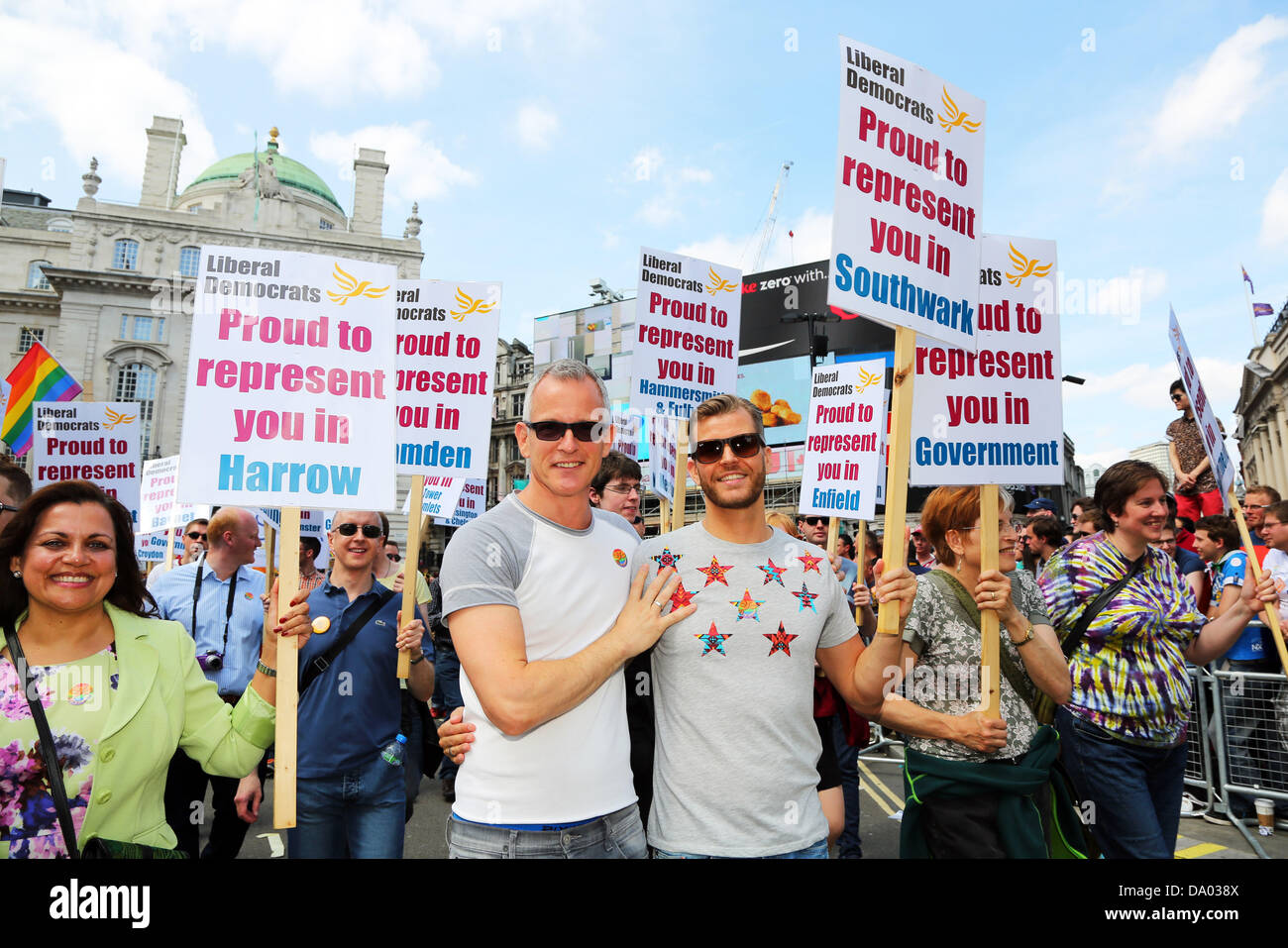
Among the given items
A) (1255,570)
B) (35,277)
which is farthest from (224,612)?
(35,277)

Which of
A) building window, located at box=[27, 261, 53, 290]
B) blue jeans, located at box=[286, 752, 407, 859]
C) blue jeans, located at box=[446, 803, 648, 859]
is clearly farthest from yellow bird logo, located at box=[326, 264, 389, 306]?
building window, located at box=[27, 261, 53, 290]

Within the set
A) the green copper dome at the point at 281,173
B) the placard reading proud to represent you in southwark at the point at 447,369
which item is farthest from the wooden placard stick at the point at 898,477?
the green copper dome at the point at 281,173

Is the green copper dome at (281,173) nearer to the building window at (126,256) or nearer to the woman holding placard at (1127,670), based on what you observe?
the building window at (126,256)

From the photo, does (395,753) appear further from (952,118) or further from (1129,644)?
(952,118)

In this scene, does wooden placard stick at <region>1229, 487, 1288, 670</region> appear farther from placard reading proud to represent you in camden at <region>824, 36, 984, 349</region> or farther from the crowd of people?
placard reading proud to represent you in camden at <region>824, 36, 984, 349</region>

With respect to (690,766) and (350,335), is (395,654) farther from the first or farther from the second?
(690,766)

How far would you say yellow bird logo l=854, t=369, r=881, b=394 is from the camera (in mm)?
6762

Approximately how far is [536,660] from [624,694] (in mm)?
381

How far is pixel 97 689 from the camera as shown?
255 centimetres

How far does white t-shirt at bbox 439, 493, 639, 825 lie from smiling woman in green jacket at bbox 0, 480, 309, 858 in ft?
2.56

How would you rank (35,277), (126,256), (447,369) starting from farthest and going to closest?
(35,277) < (126,256) < (447,369)

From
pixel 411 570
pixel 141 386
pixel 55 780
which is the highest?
pixel 141 386

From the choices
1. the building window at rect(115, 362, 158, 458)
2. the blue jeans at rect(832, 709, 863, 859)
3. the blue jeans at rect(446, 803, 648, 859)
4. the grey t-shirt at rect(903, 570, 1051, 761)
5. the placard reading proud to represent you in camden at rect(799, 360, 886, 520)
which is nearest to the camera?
the blue jeans at rect(446, 803, 648, 859)

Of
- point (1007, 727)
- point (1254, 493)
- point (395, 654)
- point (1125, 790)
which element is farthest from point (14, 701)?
point (1254, 493)
